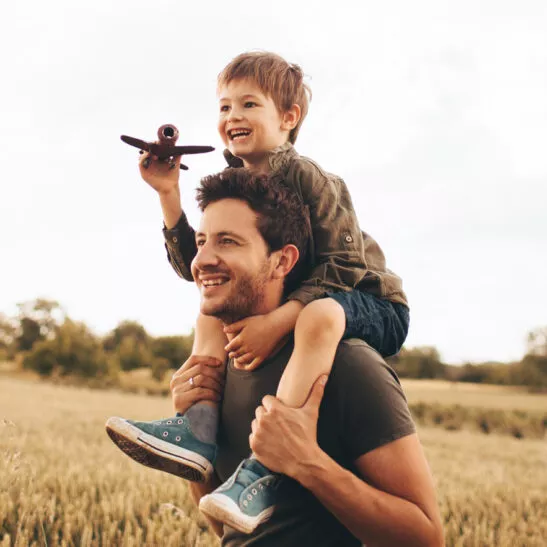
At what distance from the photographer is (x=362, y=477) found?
9.00ft

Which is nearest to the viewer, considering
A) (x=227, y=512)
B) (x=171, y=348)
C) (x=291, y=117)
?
(x=227, y=512)

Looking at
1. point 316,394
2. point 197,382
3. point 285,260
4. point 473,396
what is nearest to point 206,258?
point 285,260

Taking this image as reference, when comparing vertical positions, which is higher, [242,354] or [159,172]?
[159,172]

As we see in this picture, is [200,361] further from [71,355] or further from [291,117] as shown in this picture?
[71,355]

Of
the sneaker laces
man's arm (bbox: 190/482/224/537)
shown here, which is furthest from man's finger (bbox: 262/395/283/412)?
man's arm (bbox: 190/482/224/537)

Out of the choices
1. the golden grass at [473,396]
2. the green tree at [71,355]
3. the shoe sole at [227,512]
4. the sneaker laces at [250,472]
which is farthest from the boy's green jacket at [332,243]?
the green tree at [71,355]

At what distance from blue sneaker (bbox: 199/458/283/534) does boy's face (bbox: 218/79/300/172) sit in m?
1.57

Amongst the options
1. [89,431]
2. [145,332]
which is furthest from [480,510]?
[145,332]

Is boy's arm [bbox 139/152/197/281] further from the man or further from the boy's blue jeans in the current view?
the boy's blue jeans

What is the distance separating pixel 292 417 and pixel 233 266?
71 centimetres

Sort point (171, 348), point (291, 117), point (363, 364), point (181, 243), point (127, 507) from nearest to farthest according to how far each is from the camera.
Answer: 1. point (363, 364)
2. point (181, 243)
3. point (291, 117)
4. point (127, 507)
5. point (171, 348)

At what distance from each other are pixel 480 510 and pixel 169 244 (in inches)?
165

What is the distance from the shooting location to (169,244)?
3705 millimetres

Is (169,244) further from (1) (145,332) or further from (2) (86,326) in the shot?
(1) (145,332)
